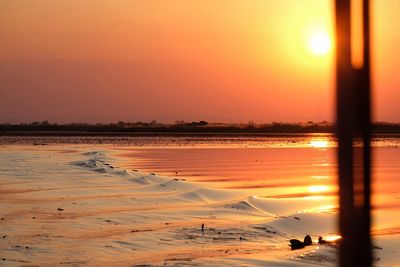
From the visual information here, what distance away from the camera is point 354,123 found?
202 centimetres

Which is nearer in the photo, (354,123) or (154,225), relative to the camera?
(354,123)

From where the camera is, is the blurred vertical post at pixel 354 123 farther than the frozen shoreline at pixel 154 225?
No

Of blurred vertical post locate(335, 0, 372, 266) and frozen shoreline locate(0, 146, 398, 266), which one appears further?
frozen shoreline locate(0, 146, 398, 266)

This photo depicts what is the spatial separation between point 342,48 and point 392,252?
6938 millimetres

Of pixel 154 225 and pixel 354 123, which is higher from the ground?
pixel 354 123

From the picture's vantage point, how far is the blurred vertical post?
2.00 m

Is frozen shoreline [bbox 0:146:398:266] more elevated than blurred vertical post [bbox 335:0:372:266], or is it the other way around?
blurred vertical post [bbox 335:0:372:266]

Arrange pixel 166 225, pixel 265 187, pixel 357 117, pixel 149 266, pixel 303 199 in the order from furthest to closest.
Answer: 1. pixel 265 187
2. pixel 303 199
3. pixel 166 225
4. pixel 149 266
5. pixel 357 117

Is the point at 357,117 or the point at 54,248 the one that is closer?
the point at 357,117

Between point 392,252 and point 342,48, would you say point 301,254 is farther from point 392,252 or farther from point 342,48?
point 342,48

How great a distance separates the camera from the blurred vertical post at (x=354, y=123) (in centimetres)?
200

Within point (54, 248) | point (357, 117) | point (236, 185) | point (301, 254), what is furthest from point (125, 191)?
point (357, 117)

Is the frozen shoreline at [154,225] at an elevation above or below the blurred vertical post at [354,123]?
below

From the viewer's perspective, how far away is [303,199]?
1464cm
